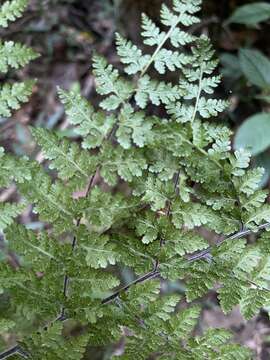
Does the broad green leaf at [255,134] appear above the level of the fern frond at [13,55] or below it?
below

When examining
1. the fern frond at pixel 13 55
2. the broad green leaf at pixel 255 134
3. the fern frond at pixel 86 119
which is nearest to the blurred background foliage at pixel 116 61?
the broad green leaf at pixel 255 134

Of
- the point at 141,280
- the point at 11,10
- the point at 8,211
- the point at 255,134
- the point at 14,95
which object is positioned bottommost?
the point at 255,134

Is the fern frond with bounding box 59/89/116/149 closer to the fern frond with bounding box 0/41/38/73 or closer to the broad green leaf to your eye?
the fern frond with bounding box 0/41/38/73

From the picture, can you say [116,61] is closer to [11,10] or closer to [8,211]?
[11,10]

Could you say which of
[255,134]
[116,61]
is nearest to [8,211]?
[255,134]

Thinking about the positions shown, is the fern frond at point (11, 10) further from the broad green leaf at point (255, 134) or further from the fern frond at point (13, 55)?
the broad green leaf at point (255, 134)

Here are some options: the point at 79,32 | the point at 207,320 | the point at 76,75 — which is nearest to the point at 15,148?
the point at 76,75

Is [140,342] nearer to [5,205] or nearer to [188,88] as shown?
[5,205]

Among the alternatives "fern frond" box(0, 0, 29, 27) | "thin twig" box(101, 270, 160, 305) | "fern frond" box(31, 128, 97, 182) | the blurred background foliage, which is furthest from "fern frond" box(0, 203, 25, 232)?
the blurred background foliage
